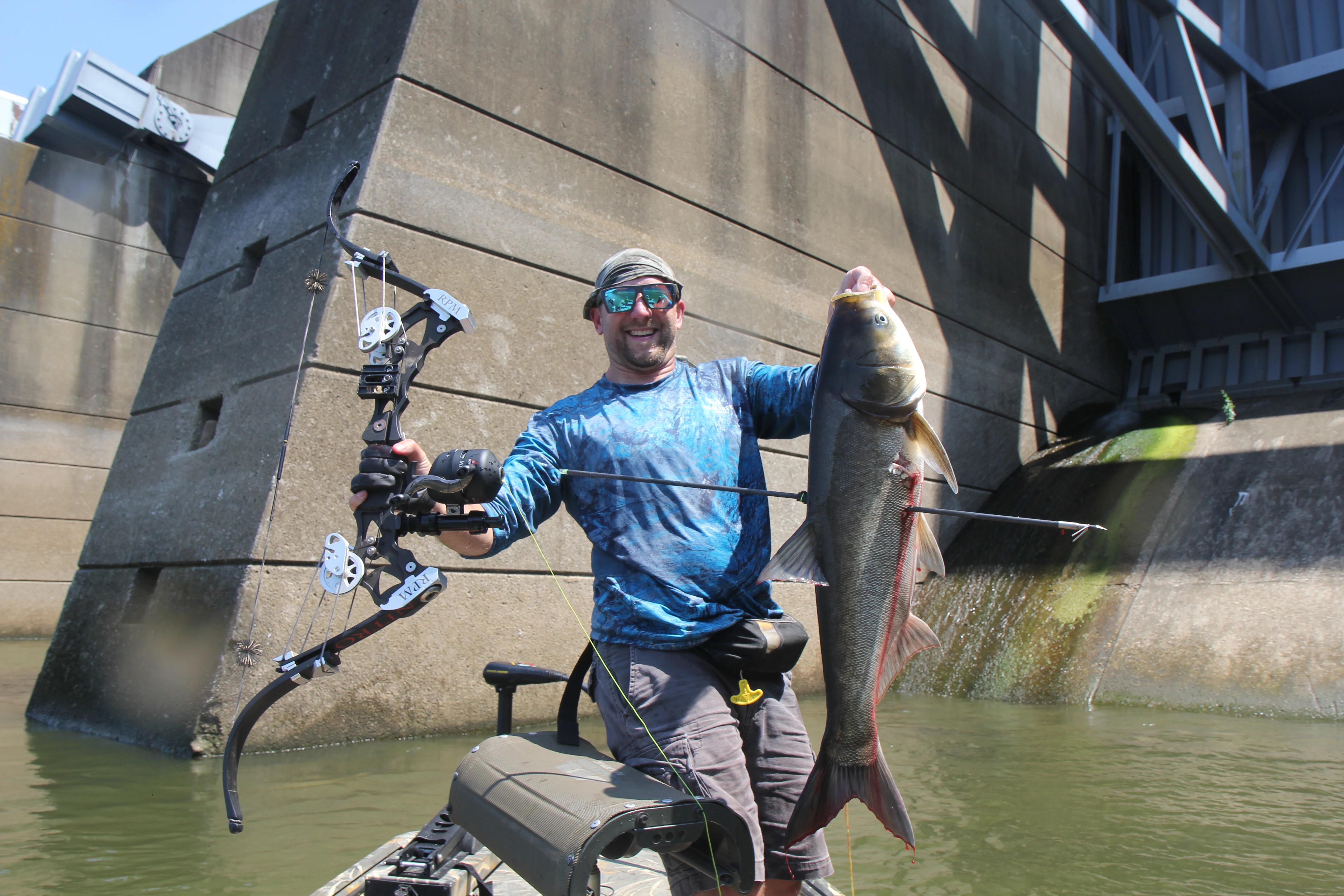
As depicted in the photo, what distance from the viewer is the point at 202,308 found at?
6805 millimetres

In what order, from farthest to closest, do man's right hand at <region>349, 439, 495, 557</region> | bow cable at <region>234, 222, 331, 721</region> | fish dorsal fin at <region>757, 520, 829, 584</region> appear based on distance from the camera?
1. bow cable at <region>234, 222, 331, 721</region>
2. man's right hand at <region>349, 439, 495, 557</region>
3. fish dorsal fin at <region>757, 520, 829, 584</region>

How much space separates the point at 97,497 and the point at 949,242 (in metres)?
10.7

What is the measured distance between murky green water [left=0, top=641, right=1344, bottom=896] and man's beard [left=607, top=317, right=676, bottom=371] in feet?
7.12

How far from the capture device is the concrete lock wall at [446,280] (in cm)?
547

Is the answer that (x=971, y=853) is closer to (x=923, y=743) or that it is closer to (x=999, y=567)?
(x=923, y=743)

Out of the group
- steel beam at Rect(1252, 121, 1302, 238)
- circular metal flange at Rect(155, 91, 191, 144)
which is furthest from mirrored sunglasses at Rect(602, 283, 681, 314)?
circular metal flange at Rect(155, 91, 191, 144)

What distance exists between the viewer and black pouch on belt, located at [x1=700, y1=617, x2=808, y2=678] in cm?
250

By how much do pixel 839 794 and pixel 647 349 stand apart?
133cm

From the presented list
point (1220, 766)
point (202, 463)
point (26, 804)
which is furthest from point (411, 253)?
point (1220, 766)

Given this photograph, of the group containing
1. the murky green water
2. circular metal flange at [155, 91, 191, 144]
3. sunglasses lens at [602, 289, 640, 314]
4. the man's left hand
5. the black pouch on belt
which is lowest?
the murky green water

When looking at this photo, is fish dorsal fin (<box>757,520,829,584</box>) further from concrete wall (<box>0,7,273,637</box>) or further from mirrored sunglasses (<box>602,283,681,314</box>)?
concrete wall (<box>0,7,273,637</box>)

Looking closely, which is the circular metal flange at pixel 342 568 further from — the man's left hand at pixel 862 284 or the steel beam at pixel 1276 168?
the steel beam at pixel 1276 168

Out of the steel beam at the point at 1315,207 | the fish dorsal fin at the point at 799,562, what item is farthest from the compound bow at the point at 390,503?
the steel beam at the point at 1315,207

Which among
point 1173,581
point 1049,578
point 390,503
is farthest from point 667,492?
point 1049,578
